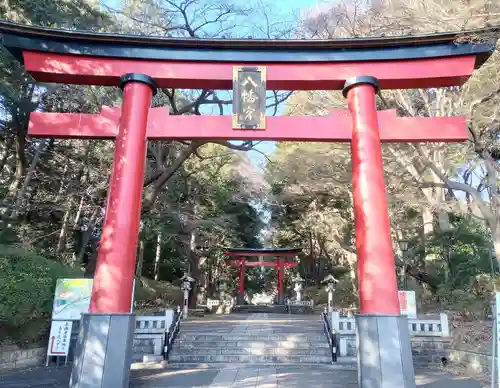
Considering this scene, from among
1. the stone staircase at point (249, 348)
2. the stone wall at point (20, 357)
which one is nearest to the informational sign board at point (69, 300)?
the stone wall at point (20, 357)

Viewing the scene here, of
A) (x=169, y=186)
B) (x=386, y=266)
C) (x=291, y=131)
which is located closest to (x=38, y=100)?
(x=169, y=186)

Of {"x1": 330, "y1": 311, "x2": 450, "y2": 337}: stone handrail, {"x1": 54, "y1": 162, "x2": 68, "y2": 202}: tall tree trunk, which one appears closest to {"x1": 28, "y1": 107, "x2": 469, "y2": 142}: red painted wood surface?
{"x1": 330, "y1": 311, "x2": 450, "y2": 337}: stone handrail

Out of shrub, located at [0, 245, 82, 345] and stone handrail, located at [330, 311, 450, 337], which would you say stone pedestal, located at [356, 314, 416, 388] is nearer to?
stone handrail, located at [330, 311, 450, 337]

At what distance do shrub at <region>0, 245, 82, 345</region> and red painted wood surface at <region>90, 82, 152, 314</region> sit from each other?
8.81ft

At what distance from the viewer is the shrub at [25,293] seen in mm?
7863

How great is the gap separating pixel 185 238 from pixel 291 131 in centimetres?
1670

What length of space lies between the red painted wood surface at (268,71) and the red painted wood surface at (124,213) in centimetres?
50

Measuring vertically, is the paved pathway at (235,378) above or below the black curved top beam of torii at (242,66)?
below

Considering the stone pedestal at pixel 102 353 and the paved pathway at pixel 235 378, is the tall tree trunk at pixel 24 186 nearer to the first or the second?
the paved pathway at pixel 235 378

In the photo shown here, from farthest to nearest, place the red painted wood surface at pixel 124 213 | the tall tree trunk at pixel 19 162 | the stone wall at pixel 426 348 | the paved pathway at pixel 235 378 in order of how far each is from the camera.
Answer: the tall tree trunk at pixel 19 162 < the stone wall at pixel 426 348 < the paved pathway at pixel 235 378 < the red painted wood surface at pixel 124 213

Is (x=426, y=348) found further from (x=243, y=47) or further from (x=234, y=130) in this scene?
(x=243, y=47)

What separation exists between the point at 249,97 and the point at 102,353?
5.15 metres

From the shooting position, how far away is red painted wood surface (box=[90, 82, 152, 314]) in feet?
21.0

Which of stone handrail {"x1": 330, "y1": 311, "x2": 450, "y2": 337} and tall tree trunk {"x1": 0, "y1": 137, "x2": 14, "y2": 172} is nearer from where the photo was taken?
stone handrail {"x1": 330, "y1": 311, "x2": 450, "y2": 337}
